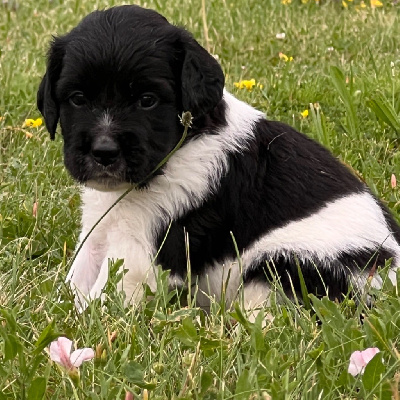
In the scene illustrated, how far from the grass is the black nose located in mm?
437

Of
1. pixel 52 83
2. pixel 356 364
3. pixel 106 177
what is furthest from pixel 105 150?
pixel 356 364

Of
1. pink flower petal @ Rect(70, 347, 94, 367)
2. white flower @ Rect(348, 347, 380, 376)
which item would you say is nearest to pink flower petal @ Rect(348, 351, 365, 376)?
white flower @ Rect(348, 347, 380, 376)

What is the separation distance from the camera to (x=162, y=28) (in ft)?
12.4

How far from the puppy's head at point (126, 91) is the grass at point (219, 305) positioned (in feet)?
1.55

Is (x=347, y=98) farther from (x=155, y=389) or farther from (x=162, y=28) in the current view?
(x=155, y=389)

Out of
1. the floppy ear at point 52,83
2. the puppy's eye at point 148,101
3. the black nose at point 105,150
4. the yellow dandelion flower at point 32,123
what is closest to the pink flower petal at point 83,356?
the black nose at point 105,150

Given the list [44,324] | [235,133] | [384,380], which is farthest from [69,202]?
[384,380]

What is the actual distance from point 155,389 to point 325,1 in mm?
7136

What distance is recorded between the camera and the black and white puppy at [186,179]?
3582 mm

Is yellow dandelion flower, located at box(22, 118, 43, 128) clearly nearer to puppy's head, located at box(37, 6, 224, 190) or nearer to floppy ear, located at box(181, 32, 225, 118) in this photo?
puppy's head, located at box(37, 6, 224, 190)

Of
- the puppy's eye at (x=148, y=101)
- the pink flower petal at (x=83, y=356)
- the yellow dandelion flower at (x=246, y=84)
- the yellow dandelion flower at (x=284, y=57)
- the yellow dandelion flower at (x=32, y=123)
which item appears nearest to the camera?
the pink flower petal at (x=83, y=356)

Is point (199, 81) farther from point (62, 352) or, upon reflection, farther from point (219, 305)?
point (62, 352)

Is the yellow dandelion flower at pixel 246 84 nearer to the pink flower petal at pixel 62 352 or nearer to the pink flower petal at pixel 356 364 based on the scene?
the pink flower petal at pixel 356 364

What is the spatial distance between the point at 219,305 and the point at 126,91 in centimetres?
96
